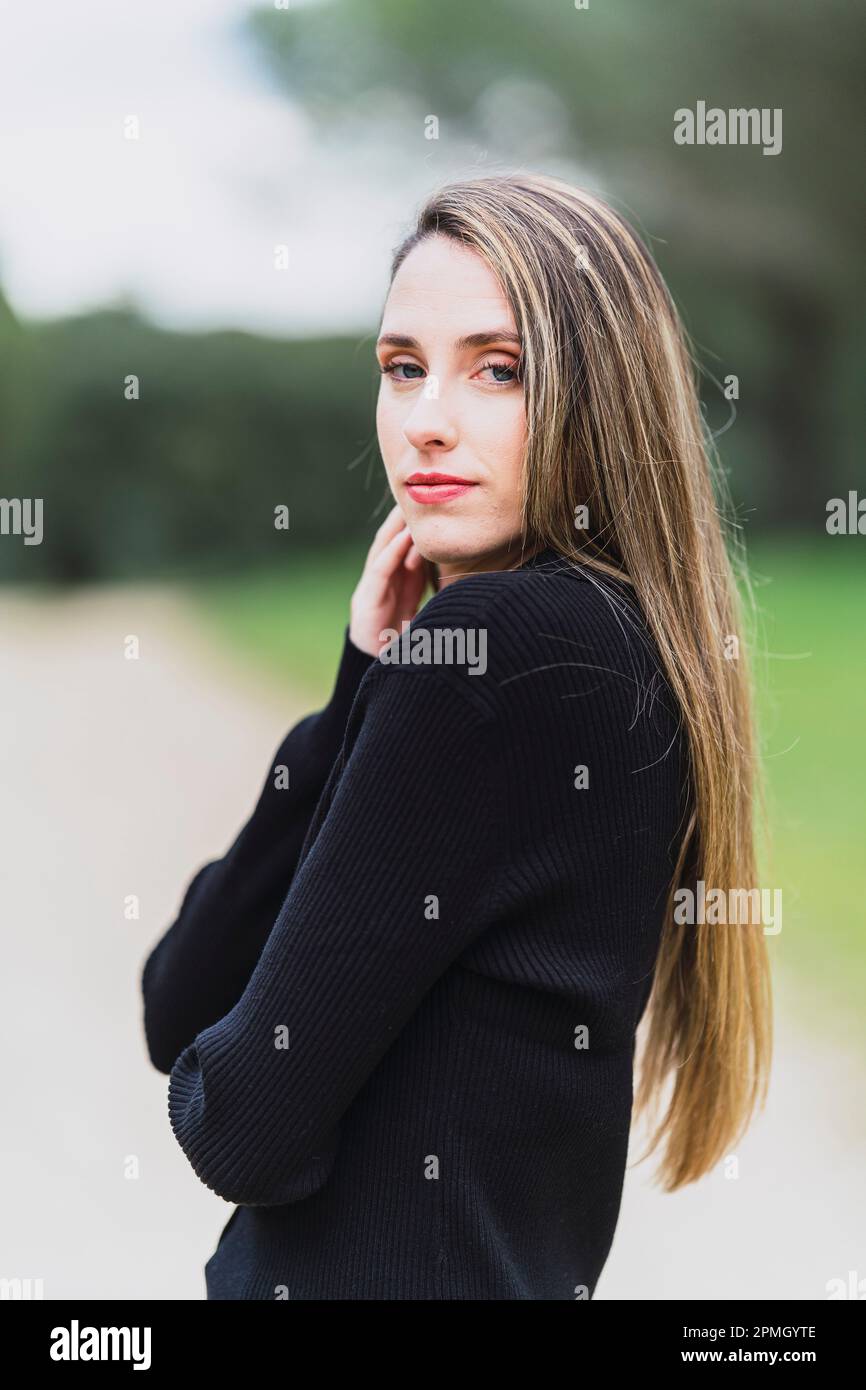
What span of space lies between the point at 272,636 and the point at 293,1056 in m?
12.2

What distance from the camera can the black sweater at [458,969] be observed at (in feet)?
4.41

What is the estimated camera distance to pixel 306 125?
18891mm

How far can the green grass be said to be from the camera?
5.52 m

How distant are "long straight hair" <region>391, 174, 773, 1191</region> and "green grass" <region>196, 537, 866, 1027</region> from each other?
226mm

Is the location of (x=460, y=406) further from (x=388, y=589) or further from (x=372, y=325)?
(x=372, y=325)

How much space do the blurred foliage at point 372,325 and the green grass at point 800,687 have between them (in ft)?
3.96

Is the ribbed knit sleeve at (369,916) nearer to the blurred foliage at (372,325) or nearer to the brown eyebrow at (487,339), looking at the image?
the brown eyebrow at (487,339)

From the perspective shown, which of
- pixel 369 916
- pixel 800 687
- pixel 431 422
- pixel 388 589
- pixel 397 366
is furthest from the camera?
pixel 800 687

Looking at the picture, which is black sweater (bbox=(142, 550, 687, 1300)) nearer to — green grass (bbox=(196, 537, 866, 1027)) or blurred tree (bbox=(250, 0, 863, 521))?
green grass (bbox=(196, 537, 866, 1027))

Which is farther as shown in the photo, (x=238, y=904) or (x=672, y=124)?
(x=672, y=124)

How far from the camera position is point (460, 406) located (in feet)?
5.10

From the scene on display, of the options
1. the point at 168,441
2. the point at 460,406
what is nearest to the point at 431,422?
the point at 460,406

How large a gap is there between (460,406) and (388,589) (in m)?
Result: 0.47

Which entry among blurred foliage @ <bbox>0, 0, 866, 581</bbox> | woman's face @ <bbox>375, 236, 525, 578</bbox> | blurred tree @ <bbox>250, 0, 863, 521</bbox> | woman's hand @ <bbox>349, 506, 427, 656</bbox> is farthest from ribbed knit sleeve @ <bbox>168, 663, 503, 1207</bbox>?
blurred tree @ <bbox>250, 0, 863, 521</bbox>
